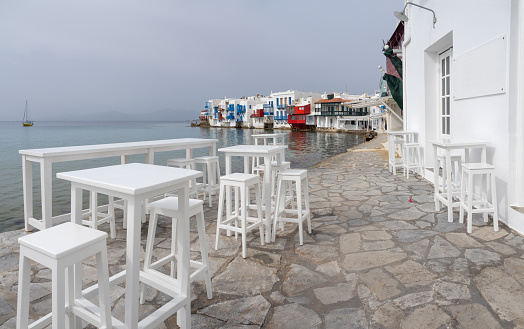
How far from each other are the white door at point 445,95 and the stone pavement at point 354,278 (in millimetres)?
2753

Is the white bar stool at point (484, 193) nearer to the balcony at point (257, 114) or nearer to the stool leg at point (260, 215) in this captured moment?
the stool leg at point (260, 215)

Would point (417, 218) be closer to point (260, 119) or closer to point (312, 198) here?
point (312, 198)

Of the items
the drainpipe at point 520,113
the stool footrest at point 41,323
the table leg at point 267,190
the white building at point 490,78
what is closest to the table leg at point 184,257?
the stool footrest at point 41,323

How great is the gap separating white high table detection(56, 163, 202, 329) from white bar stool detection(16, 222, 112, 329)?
0.10m

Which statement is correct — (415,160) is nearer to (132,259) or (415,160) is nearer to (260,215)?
(260,215)

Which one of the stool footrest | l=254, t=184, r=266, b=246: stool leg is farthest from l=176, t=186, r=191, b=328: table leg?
l=254, t=184, r=266, b=246: stool leg

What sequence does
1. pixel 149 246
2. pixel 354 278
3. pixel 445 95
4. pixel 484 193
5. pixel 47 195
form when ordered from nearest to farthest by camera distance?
1. pixel 149 246
2. pixel 354 278
3. pixel 47 195
4. pixel 484 193
5. pixel 445 95

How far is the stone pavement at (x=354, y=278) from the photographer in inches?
84.0

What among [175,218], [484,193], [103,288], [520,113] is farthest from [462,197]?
[103,288]

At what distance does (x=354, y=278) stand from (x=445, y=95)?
4.95m

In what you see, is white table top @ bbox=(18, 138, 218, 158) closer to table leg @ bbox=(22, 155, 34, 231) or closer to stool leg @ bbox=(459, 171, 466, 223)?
table leg @ bbox=(22, 155, 34, 231)

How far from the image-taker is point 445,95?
6.25 m

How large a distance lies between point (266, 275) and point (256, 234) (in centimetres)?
100

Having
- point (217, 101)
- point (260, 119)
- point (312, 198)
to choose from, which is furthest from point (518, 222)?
point (217, 101)
